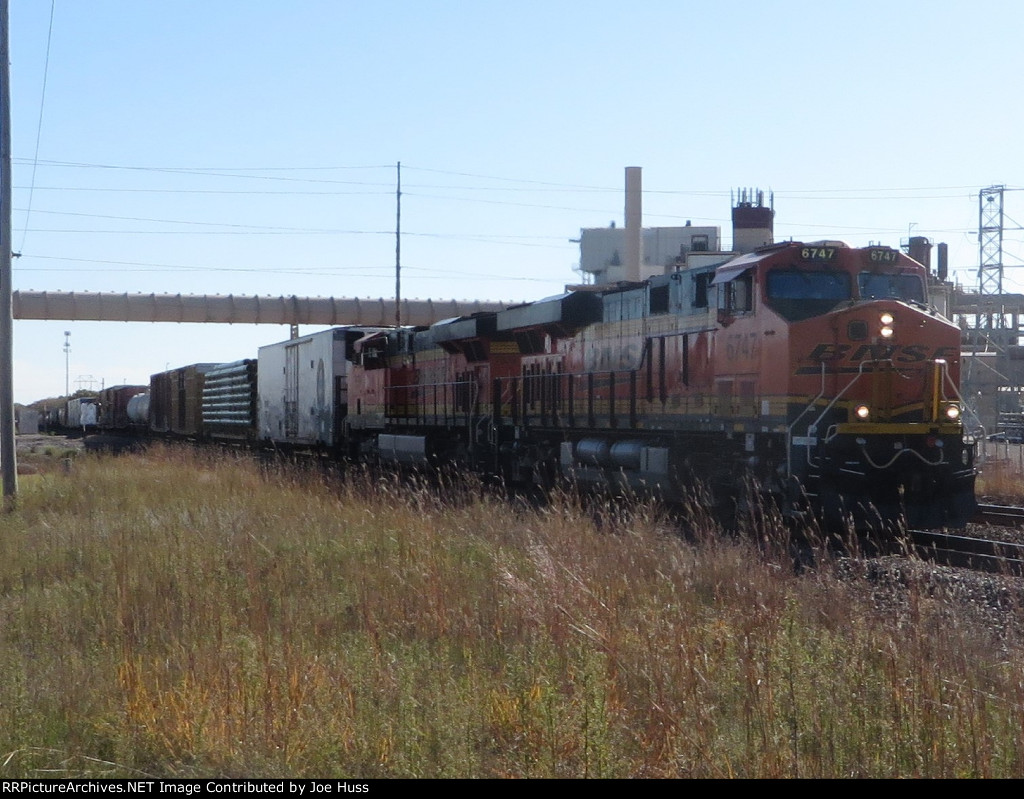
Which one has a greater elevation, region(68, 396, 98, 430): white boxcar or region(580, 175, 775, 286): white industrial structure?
region(580, 175, 775, 286): white industrial structure

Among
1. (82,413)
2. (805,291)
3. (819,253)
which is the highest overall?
(819,253)

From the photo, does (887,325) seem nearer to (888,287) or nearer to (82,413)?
(888,287)

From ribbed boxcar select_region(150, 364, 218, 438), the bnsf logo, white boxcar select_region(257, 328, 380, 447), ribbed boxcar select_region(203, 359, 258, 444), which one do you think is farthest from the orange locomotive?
ribbed boxcar select_region(150, 364, 218, 438)

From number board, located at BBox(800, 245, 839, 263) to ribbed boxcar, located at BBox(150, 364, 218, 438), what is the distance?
32.9 metres

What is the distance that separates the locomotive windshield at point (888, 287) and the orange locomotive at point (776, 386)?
2cm

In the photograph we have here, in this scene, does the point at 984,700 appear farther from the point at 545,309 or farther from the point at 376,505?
the point at 545,309

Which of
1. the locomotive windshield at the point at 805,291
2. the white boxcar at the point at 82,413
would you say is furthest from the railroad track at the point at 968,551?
the white boxcar at the point at 82,413

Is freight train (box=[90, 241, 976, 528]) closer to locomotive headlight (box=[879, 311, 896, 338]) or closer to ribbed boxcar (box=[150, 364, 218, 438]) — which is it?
locomotive headlight (box=[879, 311, 896, 338])

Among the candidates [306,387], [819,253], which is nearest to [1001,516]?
[819,253]

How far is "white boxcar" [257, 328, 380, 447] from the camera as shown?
27.9 metres

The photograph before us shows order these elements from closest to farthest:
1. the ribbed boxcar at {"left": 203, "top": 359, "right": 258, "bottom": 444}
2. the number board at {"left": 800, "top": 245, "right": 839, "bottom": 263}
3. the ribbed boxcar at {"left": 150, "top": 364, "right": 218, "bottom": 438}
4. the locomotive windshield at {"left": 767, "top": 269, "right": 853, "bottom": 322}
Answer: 1. the locomotive windshield at {"left": 767, "top": 269, "right": 853, "bottom": 322}
2. the number board at {"left": 800, "top": 245, "right": 839, "bottom": 263}
3. the ribbed boxcar at {"left": 203, "top": 359, "right": 258, "bottom": 444}
4. the ribbed boxcar at {"left": 150, "top": 364, "right": 218, "bottom": 438}

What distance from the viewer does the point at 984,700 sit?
5180 millimetres

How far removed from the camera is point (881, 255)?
13344 millimetres

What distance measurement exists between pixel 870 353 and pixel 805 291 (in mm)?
1045
